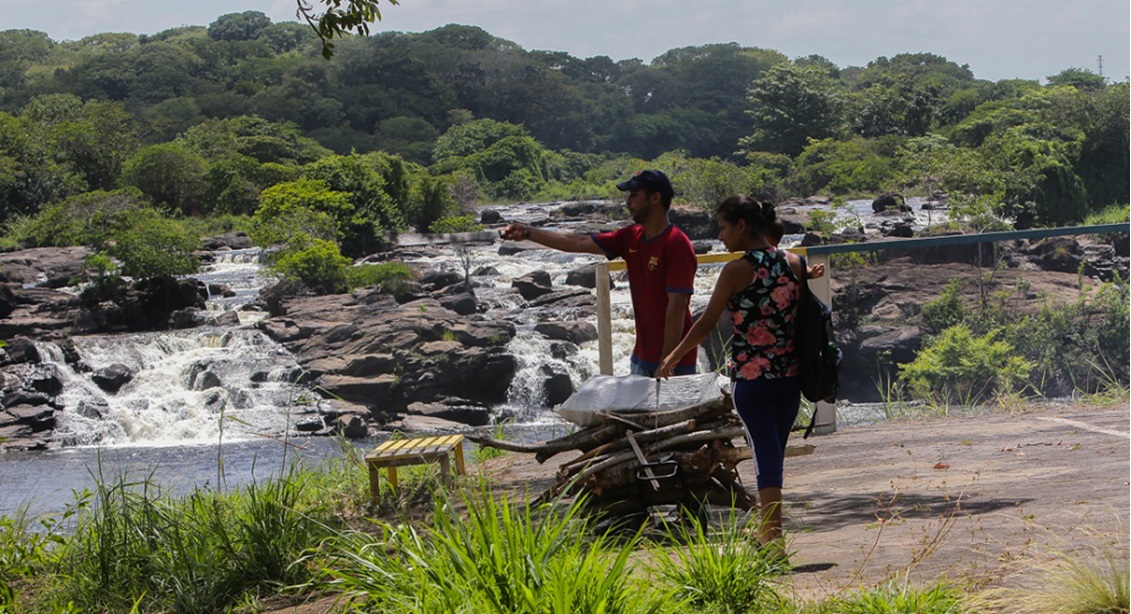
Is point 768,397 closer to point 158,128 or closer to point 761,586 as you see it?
point 761,586

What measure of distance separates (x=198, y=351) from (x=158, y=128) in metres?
A: 44.9

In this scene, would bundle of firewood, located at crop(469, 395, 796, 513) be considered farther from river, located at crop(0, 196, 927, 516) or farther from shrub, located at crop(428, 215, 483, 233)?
shrub, located at crop(428, 215, 483, 233)

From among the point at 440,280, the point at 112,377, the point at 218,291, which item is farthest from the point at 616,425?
the point at 440,280

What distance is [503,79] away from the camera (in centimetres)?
9288

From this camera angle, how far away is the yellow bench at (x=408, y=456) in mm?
5484

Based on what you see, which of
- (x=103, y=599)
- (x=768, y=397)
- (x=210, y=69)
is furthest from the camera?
(x=210, y=69)

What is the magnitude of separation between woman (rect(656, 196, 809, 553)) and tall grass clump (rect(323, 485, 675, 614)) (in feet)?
1.82

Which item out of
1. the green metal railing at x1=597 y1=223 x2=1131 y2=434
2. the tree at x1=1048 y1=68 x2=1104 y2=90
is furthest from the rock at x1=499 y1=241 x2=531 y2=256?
the tree at x1=1048 y1=68 x2=1104 y2=90

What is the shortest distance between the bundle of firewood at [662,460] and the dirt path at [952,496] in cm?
25

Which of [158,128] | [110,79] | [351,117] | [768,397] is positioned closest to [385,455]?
[768,397]

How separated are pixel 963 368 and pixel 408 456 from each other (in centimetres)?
491

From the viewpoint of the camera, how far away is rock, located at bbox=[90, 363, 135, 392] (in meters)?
24.2

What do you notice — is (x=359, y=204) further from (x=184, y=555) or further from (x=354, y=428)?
(x=184, y=555)

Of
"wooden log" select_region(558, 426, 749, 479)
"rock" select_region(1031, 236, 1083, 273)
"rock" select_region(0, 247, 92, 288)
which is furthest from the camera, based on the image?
"rock" select_region(0, 247, 92, 288)
